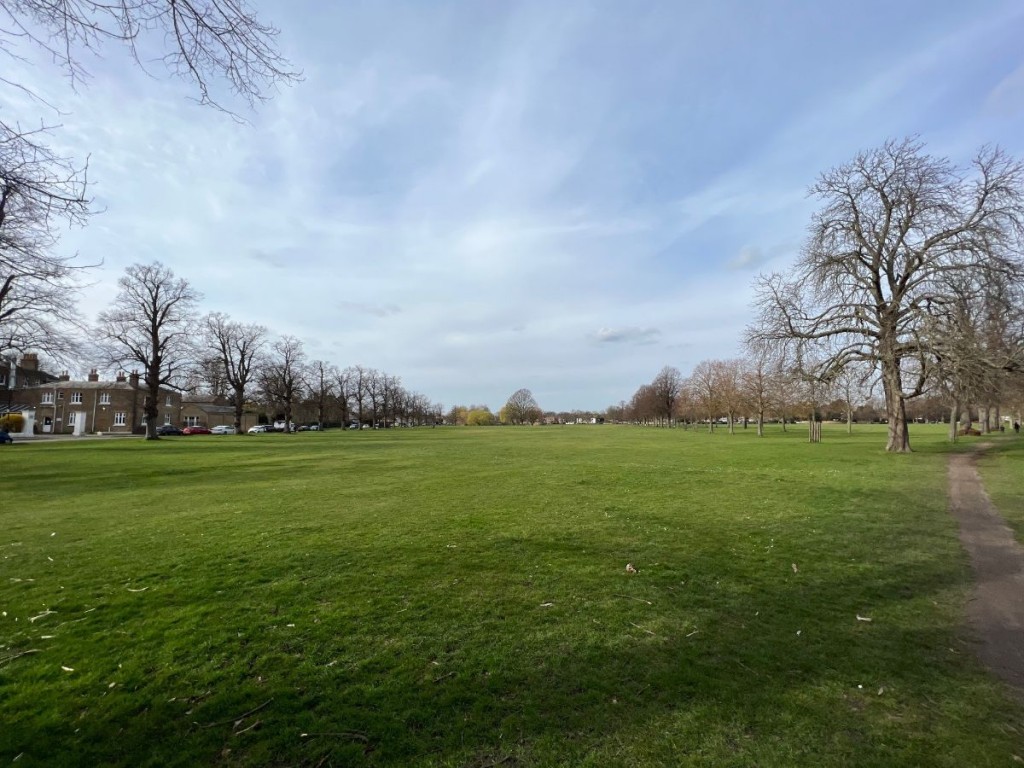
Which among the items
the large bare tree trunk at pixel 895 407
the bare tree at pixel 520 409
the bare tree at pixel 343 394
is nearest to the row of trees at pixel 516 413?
the bare tree at pixel 520 409

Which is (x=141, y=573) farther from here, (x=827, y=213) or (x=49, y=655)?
(x=827, y=213)

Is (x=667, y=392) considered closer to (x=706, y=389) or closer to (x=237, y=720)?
(x=706, y=389)

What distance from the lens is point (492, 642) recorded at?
448 centimetres

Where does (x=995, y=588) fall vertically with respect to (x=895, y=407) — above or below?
below

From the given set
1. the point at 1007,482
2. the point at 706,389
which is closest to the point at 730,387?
the point at 706,389

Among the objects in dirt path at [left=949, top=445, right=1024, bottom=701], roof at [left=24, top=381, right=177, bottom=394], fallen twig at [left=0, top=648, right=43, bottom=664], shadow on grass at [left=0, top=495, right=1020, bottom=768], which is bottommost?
dirt path at [left=949, top=445, right=1024, bottom=701]

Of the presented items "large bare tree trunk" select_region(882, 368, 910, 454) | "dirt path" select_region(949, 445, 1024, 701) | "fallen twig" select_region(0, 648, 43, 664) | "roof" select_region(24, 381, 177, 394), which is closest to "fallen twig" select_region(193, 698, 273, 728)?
"fallen twig" select_region(0, 648, 43, 664)

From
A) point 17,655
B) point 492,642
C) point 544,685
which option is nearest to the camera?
point 544,685

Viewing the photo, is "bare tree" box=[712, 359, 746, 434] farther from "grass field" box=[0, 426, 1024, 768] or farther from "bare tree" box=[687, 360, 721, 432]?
"grass field" box=[0, 426, 1024, 768]

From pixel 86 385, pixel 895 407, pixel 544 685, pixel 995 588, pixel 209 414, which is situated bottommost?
pixel 995 588

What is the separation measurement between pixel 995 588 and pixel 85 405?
9724 centimetres

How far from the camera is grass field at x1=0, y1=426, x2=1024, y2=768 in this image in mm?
3178

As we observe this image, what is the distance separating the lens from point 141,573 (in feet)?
21.3

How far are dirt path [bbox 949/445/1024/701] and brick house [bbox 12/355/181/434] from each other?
85.2m
